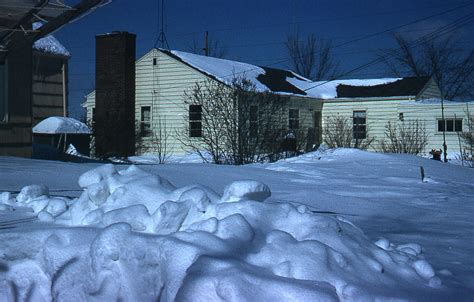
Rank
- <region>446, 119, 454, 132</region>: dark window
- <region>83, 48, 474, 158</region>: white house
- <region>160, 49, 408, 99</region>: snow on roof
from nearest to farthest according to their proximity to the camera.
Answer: <region>160, 49, 408, 99</region>: snow on roof < <region>83, 48, 474, 158</region>: white house < <region>446, 119, 454, 132</region>: dark window

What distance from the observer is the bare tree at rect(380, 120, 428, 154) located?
19.7 metres

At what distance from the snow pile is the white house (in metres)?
16.9

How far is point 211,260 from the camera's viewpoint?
341 centimetres

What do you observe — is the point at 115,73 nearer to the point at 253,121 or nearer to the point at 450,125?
the point at 253,121

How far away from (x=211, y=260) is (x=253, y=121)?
38.8ft

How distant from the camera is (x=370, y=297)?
10.7 feet

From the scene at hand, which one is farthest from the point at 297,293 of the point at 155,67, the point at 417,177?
the point at 155,67

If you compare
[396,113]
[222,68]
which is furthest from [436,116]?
[222,68]

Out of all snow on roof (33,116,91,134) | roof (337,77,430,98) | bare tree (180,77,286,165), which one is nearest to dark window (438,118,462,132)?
roof (337,77,430,98)

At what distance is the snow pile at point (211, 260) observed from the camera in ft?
10.8

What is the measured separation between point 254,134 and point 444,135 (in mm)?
11362

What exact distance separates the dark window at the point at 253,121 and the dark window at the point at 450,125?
1154 cm

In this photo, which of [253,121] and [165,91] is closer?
[253,121]

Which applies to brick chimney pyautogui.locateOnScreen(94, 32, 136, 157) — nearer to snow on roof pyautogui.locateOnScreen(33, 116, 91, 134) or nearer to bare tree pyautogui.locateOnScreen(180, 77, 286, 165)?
snow on roof pyautogui.locateOnScreen(33, 116, 91, 134)
